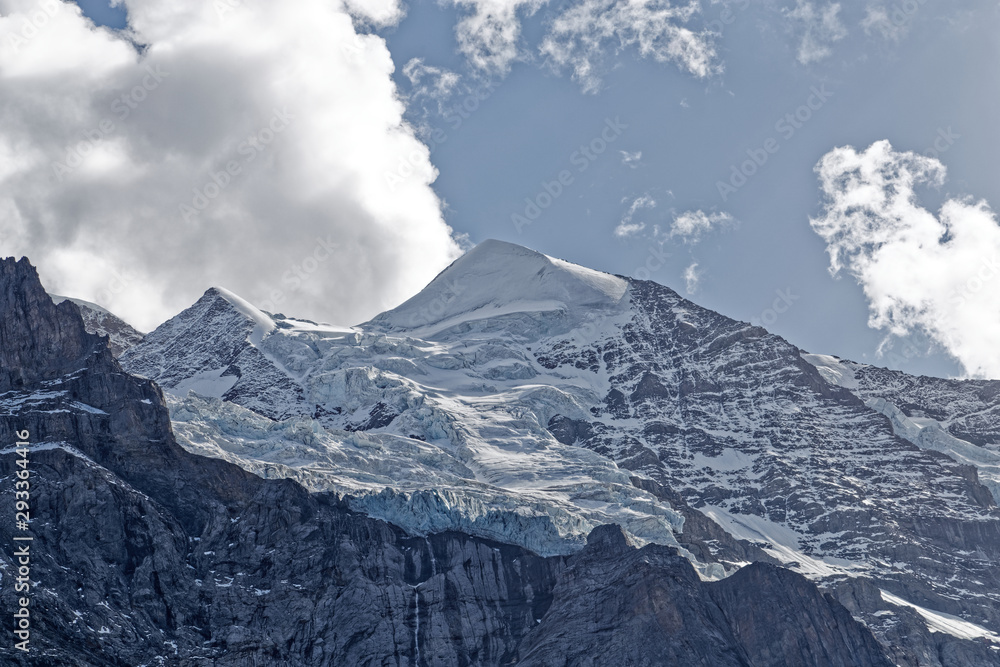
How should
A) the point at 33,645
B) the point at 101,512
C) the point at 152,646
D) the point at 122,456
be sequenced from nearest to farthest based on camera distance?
the point at 33,645
the point at 152,646
the point at 101,512
the point at 122,456

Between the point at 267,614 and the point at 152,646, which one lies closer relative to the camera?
the point at 152,646

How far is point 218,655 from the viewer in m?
170

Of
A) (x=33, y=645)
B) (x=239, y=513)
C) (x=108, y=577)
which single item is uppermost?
(x=239, y=513)

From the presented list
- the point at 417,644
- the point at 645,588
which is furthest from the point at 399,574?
the point at 645,588

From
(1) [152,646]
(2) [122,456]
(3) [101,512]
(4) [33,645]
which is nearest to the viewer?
(4) [33,645]

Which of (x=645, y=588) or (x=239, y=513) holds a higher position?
(x=239, y=513)

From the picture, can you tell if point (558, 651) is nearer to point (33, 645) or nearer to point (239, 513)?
point (239, 513)

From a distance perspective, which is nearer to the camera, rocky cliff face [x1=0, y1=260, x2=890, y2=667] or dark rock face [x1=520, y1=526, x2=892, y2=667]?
rocky cliff face [x1=0, y1=260, x2=890, y2=667]

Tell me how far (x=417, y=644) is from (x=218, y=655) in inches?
1103

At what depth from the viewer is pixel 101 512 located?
7146 inches

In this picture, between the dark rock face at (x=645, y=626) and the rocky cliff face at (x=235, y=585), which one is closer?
A: the rocky cliff face at (x=235, y=585)

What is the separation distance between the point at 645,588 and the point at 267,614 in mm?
45967

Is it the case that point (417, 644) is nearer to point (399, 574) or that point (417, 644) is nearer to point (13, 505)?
point (399, 574)

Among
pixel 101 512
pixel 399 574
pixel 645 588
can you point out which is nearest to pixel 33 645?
pixel 101 512
